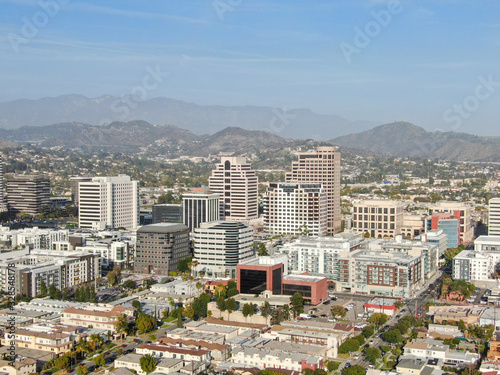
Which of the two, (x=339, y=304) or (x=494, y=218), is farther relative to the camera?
(x=494, y=218)

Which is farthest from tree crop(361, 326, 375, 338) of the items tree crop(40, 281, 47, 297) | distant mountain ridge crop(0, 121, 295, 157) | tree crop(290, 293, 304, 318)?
distant mountain ridge crop(0, 121, 295, 157)

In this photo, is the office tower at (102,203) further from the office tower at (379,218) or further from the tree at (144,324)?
the tree at (144,324)

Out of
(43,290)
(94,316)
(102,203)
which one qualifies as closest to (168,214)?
(102,203)

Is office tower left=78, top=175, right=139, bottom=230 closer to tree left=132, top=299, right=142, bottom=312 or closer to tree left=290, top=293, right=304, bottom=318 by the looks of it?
tree left=132, top=299, right=142, bottom=312

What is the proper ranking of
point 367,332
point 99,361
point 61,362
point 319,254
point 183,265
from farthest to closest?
point 183,265
point 319,254
point 367,332
point 99,361
point 61,362

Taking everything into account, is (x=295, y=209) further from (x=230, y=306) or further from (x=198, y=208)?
(x=230, y=306)

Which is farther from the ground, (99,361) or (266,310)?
(266,310)

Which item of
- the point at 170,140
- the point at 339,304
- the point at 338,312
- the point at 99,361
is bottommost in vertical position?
the point at 99,361
